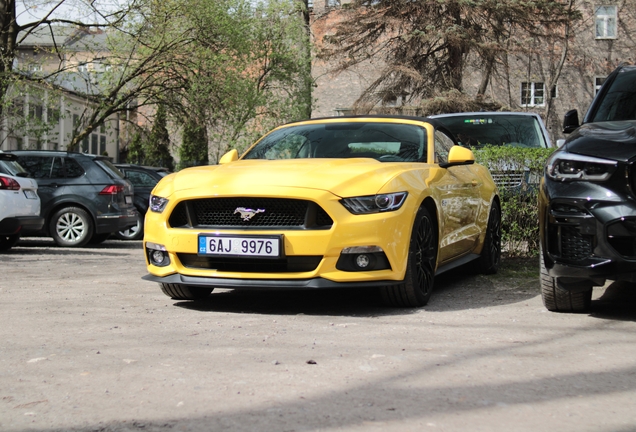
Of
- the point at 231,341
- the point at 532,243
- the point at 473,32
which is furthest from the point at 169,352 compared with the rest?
the point at 473,32

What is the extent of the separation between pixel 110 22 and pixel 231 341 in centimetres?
1683

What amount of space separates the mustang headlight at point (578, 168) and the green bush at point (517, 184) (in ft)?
13.5

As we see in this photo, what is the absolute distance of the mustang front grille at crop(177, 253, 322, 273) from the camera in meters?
6.08

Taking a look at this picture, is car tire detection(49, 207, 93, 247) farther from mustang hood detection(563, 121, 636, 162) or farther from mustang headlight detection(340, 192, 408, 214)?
mustang hood detection(563, 121, 636, 162)

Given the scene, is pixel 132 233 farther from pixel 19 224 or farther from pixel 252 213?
pixel 252 213

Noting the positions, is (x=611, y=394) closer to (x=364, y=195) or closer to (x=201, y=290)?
(x=364, y=195)

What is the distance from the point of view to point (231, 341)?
16.9 feet

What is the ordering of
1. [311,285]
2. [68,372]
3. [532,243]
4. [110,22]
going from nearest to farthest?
[68,372] < [311,285] < [532,243] < [110,22]

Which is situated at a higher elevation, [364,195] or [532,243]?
[364,195]

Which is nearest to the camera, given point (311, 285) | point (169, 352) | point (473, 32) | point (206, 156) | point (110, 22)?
point (169, 352)

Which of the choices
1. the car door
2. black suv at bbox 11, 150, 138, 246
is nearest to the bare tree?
black suv at bbox 11, 150, 138, 246

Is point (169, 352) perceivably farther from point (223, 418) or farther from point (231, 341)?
point (223, 418)

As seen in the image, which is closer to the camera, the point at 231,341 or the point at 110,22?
the point at 231,341

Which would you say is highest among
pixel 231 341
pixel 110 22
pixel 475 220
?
pixel 110 22
